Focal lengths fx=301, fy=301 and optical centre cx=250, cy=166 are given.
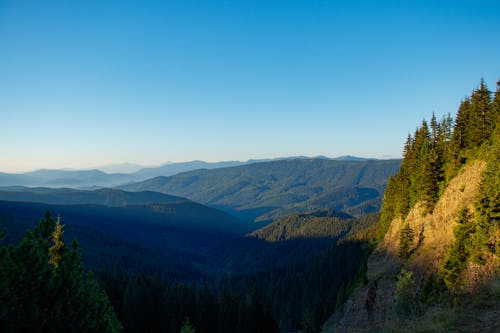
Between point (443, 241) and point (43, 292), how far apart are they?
45.0 metres

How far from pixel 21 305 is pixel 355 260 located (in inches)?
3925

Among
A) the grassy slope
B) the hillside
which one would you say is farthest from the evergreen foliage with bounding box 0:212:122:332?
the grassy slope

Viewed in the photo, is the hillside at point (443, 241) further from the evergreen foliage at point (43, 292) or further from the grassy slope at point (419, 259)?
the evergreen foliage at point (43, 292)

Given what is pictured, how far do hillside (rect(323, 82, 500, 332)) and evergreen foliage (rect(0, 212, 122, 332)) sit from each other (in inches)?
616

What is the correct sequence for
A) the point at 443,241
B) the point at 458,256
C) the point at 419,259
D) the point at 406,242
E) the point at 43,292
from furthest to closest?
1. the point at 406,242
2. the point at 419,259
3. the point at 443,241
4. the point at 458,256
5. the point at 43,292

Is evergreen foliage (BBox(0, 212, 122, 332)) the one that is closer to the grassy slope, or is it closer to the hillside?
the hillside

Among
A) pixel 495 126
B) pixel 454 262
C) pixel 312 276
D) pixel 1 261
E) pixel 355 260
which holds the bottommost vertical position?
pixel 312 276

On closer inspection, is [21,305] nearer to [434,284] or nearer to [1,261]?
[1,261]

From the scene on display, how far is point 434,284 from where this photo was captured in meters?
32.6

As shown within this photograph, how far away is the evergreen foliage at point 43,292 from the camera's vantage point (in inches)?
512

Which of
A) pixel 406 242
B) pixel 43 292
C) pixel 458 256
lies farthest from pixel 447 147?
pixel 43 292

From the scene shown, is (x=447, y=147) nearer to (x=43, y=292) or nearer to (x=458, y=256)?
(x=458, y=256)

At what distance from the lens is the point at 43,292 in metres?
14.4

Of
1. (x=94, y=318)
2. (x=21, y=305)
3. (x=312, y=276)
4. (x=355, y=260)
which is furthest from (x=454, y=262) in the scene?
(x=312, y=276)
